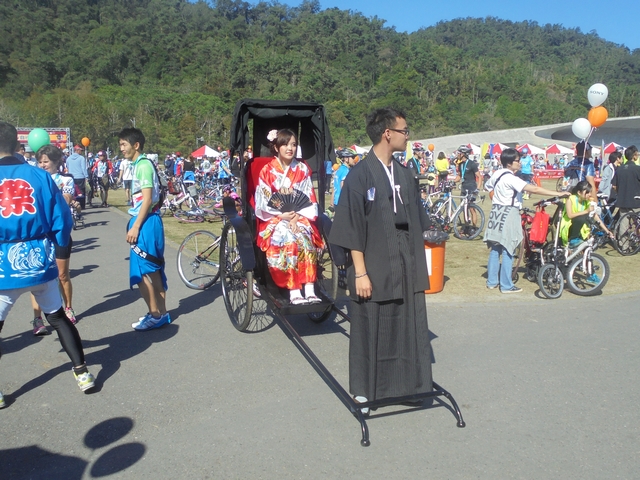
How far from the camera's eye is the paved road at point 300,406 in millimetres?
3109

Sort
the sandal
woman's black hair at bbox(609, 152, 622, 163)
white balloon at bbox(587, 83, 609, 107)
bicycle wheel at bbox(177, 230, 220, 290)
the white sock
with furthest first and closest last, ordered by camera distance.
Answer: white balloon at bbox(587, 83, 609, 107) < woman's black hair at bbox(609, 152, 622, 163) < bicycle wheel at bbox(177, 230, 220, 290) < the white sock < the sandal

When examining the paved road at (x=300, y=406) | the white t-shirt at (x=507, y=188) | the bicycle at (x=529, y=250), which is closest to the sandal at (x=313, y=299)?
the paved road at (x=300, y=406)

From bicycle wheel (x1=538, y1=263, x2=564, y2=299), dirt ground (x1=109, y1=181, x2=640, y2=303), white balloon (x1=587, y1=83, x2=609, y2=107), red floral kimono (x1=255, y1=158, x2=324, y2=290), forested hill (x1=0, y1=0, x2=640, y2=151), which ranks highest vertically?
forested hill (x1=0, y1=0, x2=640, y2=151)

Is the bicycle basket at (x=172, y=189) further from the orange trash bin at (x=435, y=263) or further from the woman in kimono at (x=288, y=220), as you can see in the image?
the woman in kimono at (x=288, y=220)

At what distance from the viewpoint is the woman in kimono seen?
5070 mm

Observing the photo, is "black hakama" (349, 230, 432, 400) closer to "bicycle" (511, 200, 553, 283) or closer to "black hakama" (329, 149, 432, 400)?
"black hakama" (329, 149, 432, 400)

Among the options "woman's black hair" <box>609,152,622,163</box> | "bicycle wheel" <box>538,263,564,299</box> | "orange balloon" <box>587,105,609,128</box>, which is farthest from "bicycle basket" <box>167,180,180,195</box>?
"bicycle wheel" <box>538,263,564,299</box>

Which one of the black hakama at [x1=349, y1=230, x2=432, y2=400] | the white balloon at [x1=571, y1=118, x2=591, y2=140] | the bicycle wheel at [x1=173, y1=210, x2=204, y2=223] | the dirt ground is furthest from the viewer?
the bicycle wheel at [x1=173, y1=210, x2=204, y2=223]

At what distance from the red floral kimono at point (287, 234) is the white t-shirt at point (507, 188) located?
260 cm

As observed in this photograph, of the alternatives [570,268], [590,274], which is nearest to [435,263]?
[570,268]

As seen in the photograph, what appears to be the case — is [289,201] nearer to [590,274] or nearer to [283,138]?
[283,138]

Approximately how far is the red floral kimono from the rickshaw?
0.14 metres

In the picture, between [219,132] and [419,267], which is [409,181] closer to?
[419,267]

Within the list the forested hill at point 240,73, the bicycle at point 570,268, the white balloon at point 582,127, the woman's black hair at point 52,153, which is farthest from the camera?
the forested hill at point 240,73
